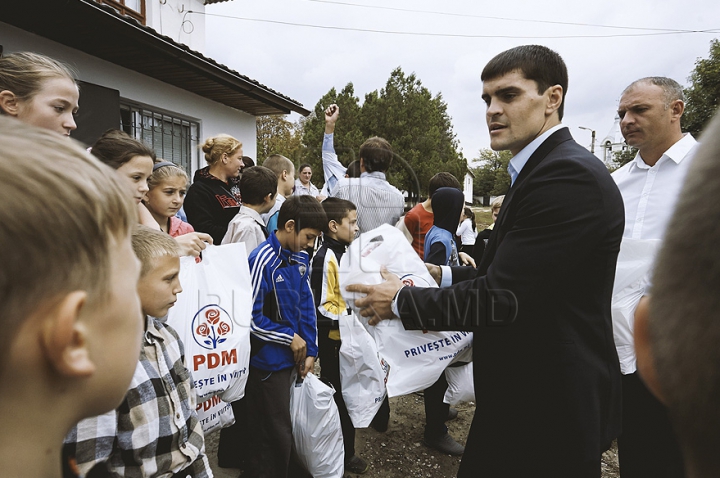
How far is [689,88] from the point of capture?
14336 mm

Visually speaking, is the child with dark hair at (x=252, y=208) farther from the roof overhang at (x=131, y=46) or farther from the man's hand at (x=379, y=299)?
the roof overhang at (x=131, y=46)

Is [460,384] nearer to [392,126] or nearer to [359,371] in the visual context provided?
[359,371]

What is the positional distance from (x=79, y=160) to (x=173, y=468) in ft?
4.32

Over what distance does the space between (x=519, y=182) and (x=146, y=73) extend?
21.0 feet

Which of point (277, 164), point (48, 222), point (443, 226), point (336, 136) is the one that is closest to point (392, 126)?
point (336, 136)

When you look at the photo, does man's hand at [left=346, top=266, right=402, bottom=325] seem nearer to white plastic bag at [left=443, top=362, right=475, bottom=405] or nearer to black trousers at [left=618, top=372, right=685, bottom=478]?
white plastic bag at [left=443, top=362, right=475, bottom=405]

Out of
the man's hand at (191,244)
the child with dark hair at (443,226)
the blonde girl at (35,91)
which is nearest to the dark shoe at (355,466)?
the child with dark hair at (443,226)

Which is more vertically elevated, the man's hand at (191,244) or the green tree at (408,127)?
the green tree at (408,127)

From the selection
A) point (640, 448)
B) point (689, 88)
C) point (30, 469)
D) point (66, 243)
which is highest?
point (689, 88)

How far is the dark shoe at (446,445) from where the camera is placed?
3100 millimetres

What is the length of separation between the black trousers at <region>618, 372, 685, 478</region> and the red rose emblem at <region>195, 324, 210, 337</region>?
7.59 feet

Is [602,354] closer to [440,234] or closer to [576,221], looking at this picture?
[576,221]

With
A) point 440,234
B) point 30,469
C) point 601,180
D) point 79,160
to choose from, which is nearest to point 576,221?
point 601,180

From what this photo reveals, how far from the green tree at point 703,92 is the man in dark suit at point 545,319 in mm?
16132
